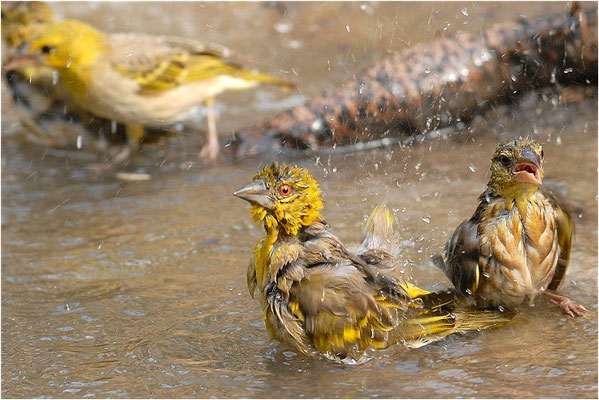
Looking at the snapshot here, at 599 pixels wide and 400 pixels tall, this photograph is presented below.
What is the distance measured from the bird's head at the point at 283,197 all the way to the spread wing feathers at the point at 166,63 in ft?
10.5

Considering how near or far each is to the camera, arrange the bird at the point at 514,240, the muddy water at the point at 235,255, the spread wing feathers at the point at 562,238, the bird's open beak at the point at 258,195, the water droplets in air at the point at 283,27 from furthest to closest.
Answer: the water droplets in air at the point at 283,27, the spread wing feathers at the point at 562,238, the bird at the point at 514,240, the bird's open beak at the point at 258,195, the muddy water at the point at 235,255

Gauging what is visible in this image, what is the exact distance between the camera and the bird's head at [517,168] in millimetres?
4051

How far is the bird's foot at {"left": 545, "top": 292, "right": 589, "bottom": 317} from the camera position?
4176 mm

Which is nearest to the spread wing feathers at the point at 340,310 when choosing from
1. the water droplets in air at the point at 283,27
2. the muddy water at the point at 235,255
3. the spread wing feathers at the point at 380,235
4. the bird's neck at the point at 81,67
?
the muddy water at the point at 235,255

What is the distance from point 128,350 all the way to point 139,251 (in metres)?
1.31

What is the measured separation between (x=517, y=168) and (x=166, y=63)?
360 cm

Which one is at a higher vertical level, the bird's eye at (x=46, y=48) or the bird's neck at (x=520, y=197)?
the bird's eye at (x=46, y=48)

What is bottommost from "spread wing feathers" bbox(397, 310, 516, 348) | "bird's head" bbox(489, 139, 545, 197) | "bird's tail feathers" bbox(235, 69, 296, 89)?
"spread wing feathers" bbox(397, 310, 516, 348)

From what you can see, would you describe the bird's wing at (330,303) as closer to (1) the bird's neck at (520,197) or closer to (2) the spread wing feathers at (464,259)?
(2) the spread wing feathers at (464,259)

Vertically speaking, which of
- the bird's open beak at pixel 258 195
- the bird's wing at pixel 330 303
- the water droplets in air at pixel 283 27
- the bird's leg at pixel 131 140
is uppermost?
the water droplets in air at pixel 283 27

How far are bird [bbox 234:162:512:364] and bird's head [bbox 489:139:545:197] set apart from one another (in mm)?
615

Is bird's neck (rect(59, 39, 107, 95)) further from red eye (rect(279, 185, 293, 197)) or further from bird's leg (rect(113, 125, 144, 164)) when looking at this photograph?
red eye (rect(279, 185, 293, 197))

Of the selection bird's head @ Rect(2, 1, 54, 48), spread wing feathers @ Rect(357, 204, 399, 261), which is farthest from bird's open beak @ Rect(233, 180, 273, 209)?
bird's head @ Rect(2, 1, 54, 48)

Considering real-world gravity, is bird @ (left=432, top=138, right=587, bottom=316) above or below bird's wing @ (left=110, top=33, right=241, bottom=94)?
below
